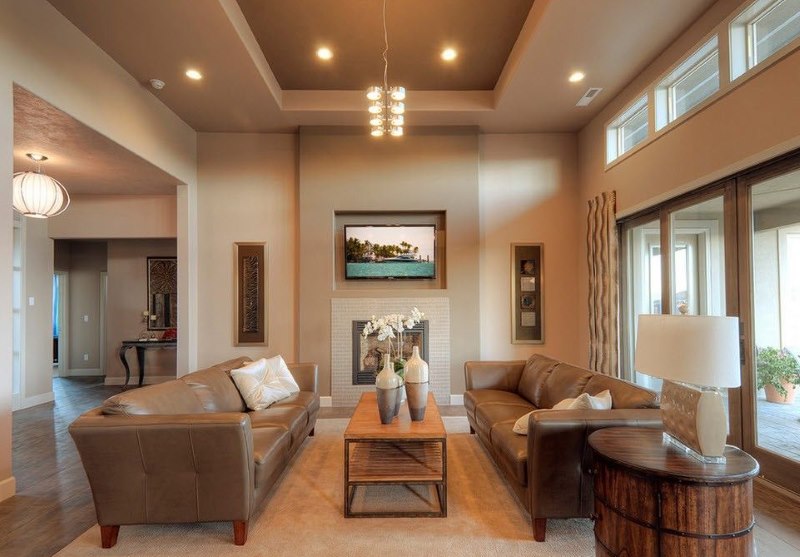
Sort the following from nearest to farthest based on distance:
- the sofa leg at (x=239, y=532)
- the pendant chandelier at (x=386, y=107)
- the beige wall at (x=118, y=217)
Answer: the sofa leg at (x=239, y=532) < the pendant chandelier at (x=386, y=107) < the beige wall at (x=118, y=217)

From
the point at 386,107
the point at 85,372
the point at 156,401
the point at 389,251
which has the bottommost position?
the point at 85,372

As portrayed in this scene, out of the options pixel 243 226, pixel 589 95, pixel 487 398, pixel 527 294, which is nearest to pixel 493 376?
pixel 487 398

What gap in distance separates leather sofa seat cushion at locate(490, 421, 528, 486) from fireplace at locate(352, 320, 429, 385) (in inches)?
104

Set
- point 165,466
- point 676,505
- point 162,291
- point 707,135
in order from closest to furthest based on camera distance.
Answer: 1. point 676,505
2. point 165,466
3. point 707,135
4. point 162,291

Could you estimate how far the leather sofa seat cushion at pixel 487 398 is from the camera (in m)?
3.77

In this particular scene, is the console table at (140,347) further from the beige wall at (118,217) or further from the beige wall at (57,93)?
the beige wall at (57,93)

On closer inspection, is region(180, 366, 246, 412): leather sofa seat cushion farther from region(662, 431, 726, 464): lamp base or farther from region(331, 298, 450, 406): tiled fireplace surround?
region(662, 431, 726, 464): lamp base

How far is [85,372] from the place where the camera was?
8.00m

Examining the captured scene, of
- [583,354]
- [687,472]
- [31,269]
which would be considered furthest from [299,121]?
[687,472]

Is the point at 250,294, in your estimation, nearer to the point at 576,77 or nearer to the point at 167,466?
the point at 167,466

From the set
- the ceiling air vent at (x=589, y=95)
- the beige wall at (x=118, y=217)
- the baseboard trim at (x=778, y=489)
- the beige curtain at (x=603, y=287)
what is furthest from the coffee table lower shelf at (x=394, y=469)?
the beige wall at (x=118, y=217)

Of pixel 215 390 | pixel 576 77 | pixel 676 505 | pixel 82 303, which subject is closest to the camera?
pixel 676 505

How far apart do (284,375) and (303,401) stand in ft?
1.23

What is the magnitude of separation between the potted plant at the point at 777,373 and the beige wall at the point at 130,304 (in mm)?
7405
